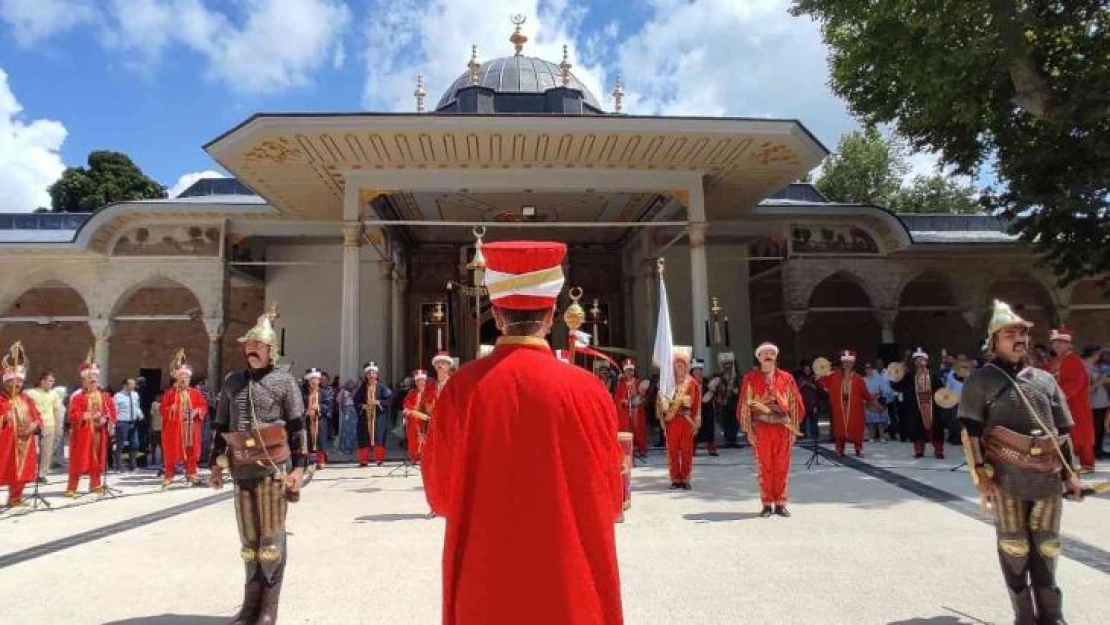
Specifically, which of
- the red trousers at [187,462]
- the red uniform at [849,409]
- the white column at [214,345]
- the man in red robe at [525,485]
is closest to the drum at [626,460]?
the man in red robe at [525,485]

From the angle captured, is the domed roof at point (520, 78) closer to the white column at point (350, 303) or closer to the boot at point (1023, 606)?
the white column at point (350, 303)

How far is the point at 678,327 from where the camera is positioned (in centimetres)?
1862

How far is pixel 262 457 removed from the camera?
413 cm

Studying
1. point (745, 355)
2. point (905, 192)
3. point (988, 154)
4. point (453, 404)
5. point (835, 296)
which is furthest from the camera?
point (905, 192)

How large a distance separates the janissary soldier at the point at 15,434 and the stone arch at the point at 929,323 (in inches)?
804

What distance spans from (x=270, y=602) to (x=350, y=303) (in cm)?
979

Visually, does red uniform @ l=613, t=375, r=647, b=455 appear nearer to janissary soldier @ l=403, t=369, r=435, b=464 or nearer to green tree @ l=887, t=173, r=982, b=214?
janissary soldier @ l=403, t=369, r=435, b=464

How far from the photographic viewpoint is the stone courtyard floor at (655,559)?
13.5 ft

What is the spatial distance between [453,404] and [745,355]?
17.5 meters

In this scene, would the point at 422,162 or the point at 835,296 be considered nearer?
the point at 422,162

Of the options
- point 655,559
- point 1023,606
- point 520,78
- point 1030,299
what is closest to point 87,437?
point 655,559

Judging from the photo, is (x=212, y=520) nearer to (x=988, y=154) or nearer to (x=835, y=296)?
(x=988, y=154)

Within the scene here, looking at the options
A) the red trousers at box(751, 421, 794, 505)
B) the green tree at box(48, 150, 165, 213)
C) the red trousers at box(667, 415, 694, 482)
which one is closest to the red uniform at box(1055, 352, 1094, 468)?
the red trousers at box(751, 421, 794, 505)

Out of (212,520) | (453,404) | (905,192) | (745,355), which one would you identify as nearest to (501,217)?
(745,355)
